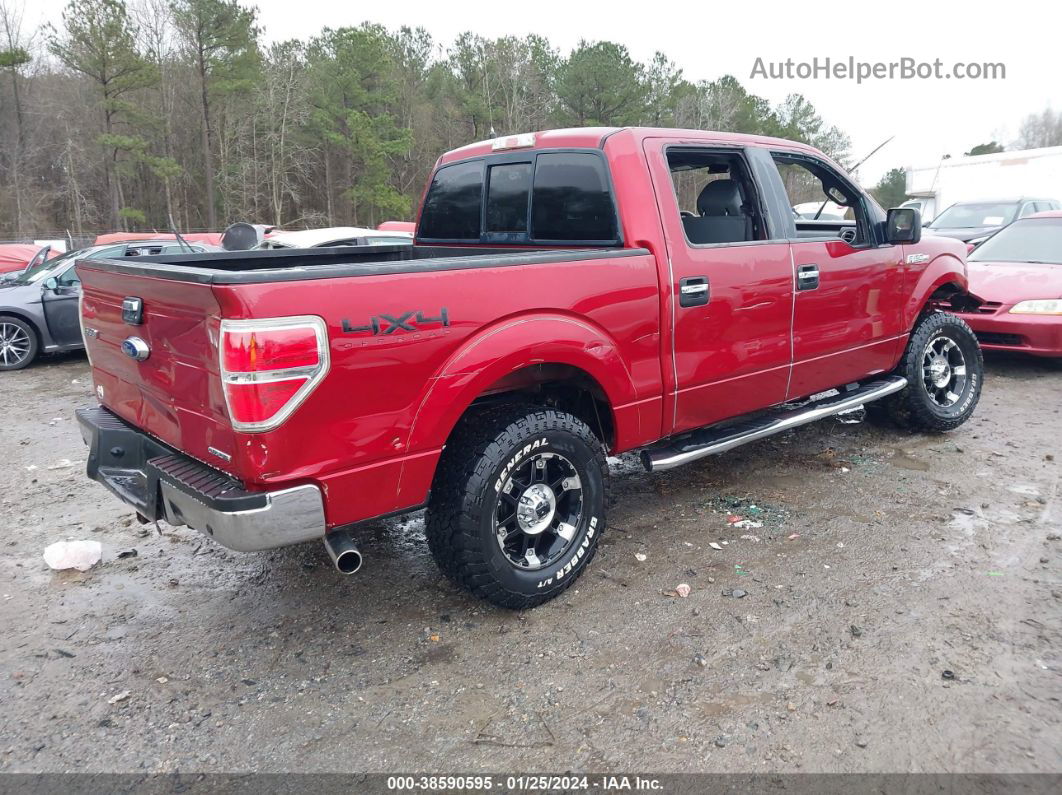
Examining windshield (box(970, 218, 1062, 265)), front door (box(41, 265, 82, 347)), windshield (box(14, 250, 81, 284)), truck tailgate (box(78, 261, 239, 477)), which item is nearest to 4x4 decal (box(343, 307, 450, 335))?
truck tailgate (box(78, 261, 239, 477))

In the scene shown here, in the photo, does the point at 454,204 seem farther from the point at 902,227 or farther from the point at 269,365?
the point at 902,227

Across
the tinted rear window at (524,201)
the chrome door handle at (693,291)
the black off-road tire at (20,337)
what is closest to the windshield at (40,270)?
the black off-road tire at (20,337)

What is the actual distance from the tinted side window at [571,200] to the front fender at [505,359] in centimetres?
66

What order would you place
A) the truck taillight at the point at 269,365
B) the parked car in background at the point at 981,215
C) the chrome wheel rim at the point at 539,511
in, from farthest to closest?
the parked car in background at the point at 981,215, the chrome wheel rim at the point at 539,511, the truck taillight at the point at 269,365

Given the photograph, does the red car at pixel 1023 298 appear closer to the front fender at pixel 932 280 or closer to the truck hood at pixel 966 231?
the front fender at pixel 932 280

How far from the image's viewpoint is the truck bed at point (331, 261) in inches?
101

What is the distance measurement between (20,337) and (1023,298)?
36.9 ft

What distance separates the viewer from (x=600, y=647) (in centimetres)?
314

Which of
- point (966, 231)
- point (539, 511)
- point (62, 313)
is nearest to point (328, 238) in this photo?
point (62, 313)

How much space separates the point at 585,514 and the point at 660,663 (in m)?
0.77

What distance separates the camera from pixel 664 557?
3943 millimetres

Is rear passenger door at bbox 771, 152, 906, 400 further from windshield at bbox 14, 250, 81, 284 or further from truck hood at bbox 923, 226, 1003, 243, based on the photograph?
windshield at bbox 14, 250, 81, 284

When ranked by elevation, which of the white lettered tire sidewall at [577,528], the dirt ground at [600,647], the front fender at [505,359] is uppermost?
the front fender at [505,359]

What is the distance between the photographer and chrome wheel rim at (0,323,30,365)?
9.40m
